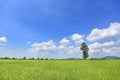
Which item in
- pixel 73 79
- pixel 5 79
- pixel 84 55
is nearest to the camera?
pixel 5 79

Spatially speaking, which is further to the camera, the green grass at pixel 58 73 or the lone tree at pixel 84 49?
the lone tree at pixel 84 49

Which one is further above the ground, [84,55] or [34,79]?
[84,55]

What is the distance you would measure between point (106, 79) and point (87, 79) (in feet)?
5.62

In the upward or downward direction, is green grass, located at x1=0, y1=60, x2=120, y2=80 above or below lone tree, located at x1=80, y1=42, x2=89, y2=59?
below

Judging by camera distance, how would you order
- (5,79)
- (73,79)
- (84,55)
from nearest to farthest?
(5,79) < (73,79) < (84,55)

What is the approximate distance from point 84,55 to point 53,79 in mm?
108242

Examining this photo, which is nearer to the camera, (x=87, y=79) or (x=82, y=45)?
(x=87, y=79)

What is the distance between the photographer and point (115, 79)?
54.0 ft

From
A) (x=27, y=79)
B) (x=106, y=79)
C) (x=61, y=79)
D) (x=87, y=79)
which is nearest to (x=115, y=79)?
(x=106, y=79)

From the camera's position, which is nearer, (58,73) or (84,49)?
(58,73)

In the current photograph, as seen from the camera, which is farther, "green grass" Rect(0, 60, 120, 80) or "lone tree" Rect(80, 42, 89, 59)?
"lone tree" Rect(80, 42, 89, 59)

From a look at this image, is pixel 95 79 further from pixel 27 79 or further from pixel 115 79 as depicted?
pixel 27 79

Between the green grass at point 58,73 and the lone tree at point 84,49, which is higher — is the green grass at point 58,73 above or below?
below

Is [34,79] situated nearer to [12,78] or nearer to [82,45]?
[12,78]
